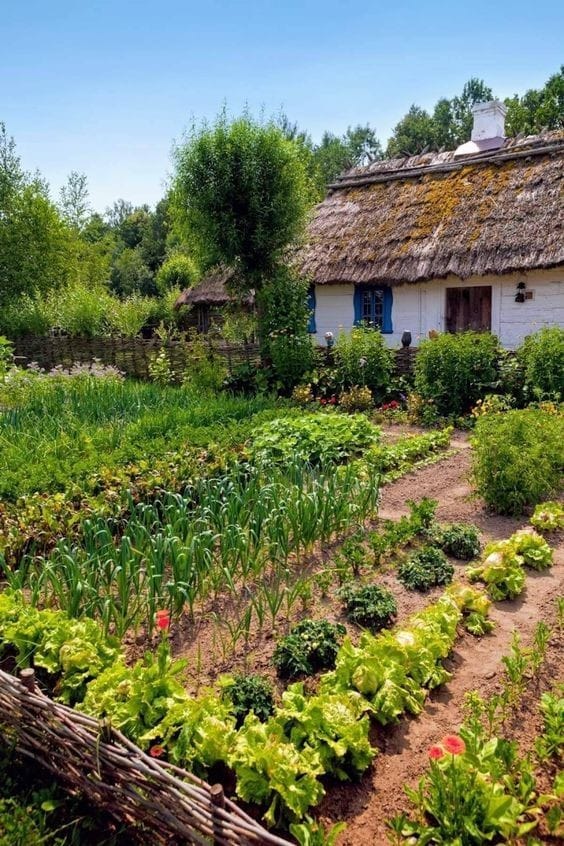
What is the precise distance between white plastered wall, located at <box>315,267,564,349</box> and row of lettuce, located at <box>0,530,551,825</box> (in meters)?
9.43

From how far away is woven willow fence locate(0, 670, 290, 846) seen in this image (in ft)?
6.33

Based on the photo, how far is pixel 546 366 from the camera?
8.66 m

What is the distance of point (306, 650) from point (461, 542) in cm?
187

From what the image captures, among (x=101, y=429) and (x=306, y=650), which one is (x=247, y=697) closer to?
(x=306, y=650)

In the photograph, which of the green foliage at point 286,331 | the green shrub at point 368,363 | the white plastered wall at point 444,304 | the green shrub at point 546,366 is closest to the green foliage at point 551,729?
the green shrub at point 546,366

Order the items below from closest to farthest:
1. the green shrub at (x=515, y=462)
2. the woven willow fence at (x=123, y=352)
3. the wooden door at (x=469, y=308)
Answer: the green shrub at (x=515, y=462)
the woven willow fence at (x=123, y=352)
the wooden door at (x=469, y=308)

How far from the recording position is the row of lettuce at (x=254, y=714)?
7.51 feet

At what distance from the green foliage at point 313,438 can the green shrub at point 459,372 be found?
8.26 feet

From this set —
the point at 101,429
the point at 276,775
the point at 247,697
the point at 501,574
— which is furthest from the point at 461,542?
the point at 101,429

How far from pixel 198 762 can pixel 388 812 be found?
0.78 metres

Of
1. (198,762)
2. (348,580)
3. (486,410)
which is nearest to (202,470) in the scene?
(348,580)

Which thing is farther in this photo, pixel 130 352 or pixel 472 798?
pixel 130 352

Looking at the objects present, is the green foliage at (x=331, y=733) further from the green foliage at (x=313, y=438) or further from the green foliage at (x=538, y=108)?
the green foliage at (x=538, y=108)

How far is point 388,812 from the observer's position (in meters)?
2.36
